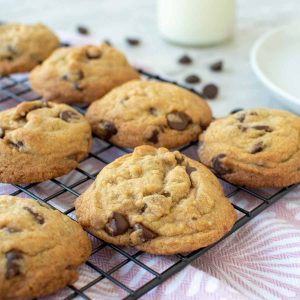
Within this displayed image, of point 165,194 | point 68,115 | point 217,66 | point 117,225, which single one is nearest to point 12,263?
point 117,225

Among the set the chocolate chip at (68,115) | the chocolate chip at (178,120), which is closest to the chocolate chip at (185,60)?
the chocolate chip at (178,120)

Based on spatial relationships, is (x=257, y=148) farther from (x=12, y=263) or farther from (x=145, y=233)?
(x=12, y=263)

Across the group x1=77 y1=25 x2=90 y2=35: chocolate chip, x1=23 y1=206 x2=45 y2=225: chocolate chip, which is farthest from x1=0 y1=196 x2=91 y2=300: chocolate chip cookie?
x1=77 y1=25 x2=90 y2=35: chocolate chip

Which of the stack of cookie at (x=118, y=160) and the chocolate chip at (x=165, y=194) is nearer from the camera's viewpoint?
the stack of cookie at (x=118, y=160)

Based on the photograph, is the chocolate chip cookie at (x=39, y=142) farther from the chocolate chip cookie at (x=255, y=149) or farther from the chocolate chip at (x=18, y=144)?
the chocolate chip cookie at (x=255, y=149)

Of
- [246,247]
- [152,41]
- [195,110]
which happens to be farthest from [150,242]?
[152,41]

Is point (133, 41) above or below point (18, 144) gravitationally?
below

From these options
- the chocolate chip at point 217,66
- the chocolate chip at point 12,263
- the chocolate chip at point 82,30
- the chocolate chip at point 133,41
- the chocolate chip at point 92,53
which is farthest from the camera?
the chocolate chip at point 82,30

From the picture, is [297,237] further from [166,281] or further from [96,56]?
[96,56]
